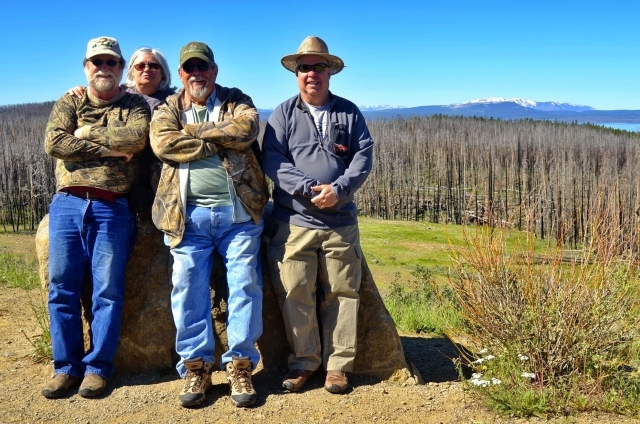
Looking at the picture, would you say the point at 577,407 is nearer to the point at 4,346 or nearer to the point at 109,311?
the point at 109,311

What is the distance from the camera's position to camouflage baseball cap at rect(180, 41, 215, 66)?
449 centimetres

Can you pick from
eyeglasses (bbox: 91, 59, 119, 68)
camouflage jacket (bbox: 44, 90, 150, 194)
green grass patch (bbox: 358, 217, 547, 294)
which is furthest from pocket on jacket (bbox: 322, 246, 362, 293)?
green grass patch (bbox: 358, 217, 547, 294)

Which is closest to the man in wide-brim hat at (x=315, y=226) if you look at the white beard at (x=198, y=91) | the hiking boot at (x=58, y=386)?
the white beard at (x=198, y=91)

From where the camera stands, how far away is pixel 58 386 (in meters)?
4.52

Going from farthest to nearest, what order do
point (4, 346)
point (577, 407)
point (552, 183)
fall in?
point (552, 183), point (4, 346), point (577, 407)

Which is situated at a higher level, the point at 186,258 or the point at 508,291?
the point at 186,258

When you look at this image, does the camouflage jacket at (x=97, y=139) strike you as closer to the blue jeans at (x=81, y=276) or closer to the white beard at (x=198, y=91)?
the blue jeans at (x=81, y=276)

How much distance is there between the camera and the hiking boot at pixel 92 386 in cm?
452

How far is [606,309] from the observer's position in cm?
475

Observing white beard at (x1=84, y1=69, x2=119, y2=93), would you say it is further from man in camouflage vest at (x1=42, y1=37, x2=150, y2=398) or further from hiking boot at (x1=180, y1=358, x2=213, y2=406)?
hiking boot at (x1=180, y1=358, x2=213, y2=406)

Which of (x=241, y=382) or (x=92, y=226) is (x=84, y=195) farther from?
(x=241, y=382)

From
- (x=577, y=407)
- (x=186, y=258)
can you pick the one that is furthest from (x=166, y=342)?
(x=577, y=407)

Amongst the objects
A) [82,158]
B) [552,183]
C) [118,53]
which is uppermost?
[118,53]

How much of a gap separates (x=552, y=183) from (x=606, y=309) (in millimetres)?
41133
